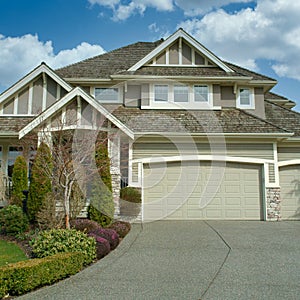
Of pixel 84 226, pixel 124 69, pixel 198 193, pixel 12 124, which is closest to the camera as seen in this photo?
pixel 84 226

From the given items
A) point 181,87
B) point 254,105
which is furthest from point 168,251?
point 254,105

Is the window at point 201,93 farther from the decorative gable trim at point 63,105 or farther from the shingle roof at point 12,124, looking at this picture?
the shingle roof at point 12,124

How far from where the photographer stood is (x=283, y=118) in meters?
15.0

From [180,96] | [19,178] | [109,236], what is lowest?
[109,236]

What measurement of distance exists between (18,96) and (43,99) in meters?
1.11

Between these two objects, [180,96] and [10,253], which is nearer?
[10,253]

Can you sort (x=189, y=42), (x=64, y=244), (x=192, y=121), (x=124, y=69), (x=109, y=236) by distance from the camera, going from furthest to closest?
1. (x=124, y=69)
2. (x=189, y=42)
3. (x=192, y=121)
4. (x=109, y=236)
5. (x=64, y=244)

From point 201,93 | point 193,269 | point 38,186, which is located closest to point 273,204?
point 201,93

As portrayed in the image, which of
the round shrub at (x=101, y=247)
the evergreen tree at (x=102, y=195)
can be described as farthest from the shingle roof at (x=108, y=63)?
the round shrub at (x=101, y=247)

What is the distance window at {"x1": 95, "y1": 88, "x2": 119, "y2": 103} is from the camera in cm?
1506

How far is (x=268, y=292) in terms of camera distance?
5.04 meters

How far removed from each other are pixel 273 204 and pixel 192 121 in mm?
4608

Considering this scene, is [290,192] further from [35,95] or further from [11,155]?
[11,155]

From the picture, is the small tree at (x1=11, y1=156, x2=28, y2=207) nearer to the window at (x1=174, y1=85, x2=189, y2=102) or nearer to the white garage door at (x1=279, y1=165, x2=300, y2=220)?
the window at (x1=174, y1=85, x2=189, y2=102)
